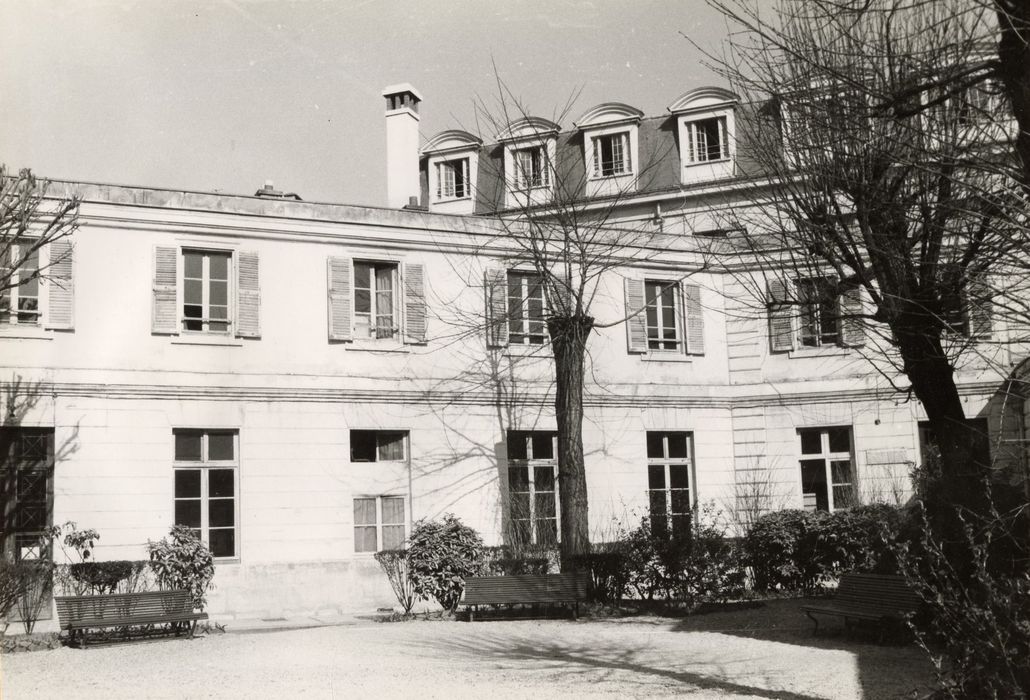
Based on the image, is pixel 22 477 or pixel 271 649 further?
pixel 22 477

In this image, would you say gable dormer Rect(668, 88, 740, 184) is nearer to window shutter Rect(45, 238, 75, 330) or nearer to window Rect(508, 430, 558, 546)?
window Rect(508, 430, 558, 546)

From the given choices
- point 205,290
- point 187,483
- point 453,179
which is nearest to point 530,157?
point 453,179

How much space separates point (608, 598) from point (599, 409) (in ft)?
16.5

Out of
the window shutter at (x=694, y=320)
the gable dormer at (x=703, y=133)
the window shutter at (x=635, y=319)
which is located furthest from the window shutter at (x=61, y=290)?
the gable dormer at (x=703, y=133)

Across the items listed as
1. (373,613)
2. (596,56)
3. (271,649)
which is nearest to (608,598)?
(373,613)

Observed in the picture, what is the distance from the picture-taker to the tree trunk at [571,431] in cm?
1463

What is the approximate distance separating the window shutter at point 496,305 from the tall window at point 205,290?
14.4 feet

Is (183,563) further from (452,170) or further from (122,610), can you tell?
(452,170)

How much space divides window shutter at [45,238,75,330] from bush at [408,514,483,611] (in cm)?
595

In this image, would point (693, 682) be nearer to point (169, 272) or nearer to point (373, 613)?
point (373, 613)

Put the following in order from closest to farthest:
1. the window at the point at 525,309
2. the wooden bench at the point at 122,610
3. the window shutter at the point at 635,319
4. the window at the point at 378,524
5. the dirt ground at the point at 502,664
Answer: the dirt ground at the point at 502,664 → the wooden bench at the point at 122,610 → the window at the point at 378,524 → the window at the point at 525,309 → the window shutter at the point at 635,319

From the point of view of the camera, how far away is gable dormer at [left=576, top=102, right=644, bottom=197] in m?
26.0

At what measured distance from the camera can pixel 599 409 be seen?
1847 cm

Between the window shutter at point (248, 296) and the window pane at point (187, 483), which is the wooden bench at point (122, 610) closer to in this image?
the window pane at point (187, 483)
